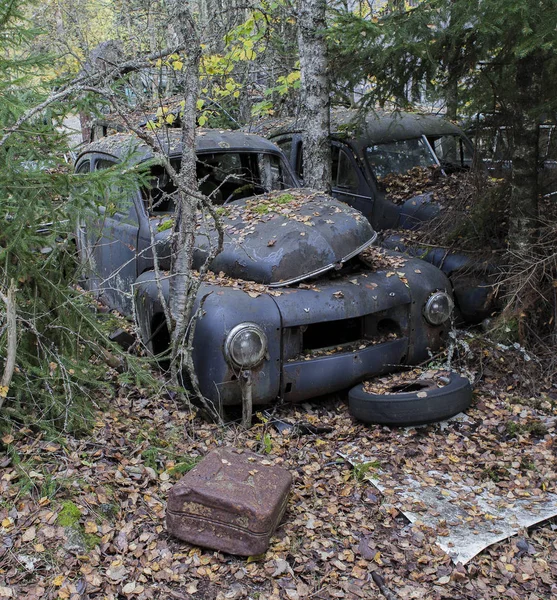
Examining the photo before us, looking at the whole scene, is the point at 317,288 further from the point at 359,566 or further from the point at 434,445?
the point at 359,566

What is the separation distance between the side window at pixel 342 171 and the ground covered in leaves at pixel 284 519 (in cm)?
393

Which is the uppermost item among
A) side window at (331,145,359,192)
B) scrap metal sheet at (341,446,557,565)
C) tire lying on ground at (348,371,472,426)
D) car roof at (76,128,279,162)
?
car roof at (76,128,279,162)

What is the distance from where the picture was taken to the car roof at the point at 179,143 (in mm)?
5590

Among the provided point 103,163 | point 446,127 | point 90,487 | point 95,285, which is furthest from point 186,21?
point 446,127

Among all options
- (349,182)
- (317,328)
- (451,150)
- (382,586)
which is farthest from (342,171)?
(382,586)

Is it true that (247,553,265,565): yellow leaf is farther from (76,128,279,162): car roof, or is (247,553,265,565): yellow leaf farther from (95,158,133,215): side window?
(76,128,279,162): car roof

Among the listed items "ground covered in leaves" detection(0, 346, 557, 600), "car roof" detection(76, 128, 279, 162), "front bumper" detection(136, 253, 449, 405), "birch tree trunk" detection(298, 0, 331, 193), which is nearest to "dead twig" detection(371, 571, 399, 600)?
"ground covered in leaves" detection(0, 346, 557, 600)

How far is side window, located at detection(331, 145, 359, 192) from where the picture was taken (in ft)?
25.0

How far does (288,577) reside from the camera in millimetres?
3027

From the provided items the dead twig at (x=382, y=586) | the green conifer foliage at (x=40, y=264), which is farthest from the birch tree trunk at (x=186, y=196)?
the dead twig at (x=382, y=586)

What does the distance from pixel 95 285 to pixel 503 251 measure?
4.06 meters

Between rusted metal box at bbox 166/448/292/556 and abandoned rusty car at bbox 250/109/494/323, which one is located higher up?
abandoned rusty car at bbox 250/109/494/323

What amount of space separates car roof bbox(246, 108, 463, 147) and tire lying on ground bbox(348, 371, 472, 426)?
382 cm

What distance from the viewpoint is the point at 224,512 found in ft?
10.1
